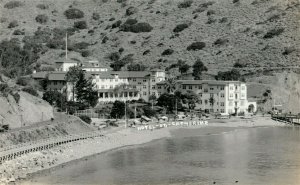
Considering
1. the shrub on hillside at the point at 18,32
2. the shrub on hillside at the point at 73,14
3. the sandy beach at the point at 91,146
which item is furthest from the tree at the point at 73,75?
the shrub on hillside at the point at 73,14

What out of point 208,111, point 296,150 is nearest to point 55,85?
point 208,111

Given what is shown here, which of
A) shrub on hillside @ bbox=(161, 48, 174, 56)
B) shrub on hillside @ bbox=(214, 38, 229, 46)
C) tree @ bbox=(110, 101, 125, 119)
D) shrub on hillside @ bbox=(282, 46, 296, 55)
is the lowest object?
tree @ bbox=(110, 101, 125, 119)

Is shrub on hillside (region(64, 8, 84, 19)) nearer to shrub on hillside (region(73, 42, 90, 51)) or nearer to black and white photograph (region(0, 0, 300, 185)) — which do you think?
black and white photograph (region(0, 0, 300, 185))

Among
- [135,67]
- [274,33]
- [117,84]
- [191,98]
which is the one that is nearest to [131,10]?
[135,67]

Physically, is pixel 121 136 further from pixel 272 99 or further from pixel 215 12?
pixel 215 12

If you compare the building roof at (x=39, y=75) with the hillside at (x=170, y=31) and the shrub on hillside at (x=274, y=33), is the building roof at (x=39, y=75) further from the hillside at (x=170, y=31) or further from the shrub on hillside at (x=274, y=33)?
the shrub on hillside at (x=274, y=33)

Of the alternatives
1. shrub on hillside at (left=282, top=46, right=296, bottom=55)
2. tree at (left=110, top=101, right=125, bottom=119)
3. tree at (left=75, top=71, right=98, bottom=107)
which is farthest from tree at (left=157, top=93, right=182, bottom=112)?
shrub on hillside at (left=282, top=46, right=296, bottom=55)
